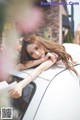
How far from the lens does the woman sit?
2377 mm

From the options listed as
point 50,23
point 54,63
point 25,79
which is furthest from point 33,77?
point 50,23

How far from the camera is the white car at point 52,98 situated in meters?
2.15

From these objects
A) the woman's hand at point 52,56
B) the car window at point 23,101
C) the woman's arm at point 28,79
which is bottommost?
the car window at point 23,101

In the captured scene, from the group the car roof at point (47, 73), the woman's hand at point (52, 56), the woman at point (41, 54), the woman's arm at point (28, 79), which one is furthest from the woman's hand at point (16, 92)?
the woman's hand at point (52, 56)

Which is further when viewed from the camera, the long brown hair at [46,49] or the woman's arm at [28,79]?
the long brown hair at [46,49]

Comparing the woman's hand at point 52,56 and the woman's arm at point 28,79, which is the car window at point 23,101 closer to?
the woman's arm at point 28,79

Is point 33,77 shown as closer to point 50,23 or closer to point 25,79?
point 25,79

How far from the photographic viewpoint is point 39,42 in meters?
2.45

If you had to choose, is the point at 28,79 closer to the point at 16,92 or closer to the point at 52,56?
the point at 16,92

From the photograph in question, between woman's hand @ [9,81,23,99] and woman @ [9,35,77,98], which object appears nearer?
woman's hand @ [9,81,23,99]

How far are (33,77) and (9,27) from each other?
54 cm

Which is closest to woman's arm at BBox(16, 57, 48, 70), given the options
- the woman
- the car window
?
the woman

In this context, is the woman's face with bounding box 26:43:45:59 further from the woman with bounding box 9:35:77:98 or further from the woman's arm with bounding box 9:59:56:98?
the woman's arm with bounding box 9:59:56:98

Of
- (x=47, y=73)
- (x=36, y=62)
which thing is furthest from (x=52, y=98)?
(x=36, y=62)
